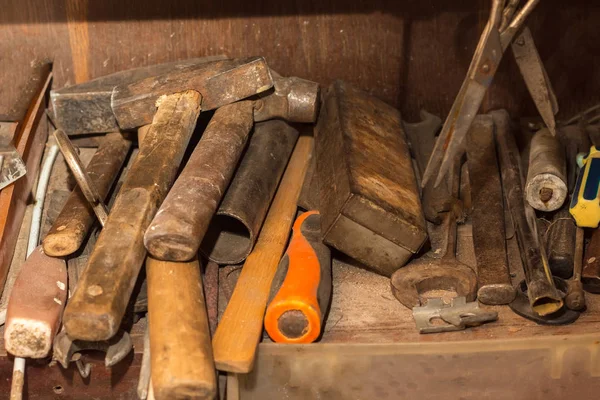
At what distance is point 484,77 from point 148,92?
693mm

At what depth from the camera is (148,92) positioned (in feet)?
5.63

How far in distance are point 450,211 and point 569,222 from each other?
23cm

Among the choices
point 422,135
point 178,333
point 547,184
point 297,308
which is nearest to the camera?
point 178,333

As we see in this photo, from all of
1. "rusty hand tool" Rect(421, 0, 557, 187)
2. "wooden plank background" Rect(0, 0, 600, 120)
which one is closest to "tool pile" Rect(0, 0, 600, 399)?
"rusty hand tool" Rect(421, 0, 557, 187)

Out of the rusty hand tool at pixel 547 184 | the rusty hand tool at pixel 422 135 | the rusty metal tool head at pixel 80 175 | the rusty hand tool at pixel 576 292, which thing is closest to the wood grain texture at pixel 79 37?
the rusty metal tool head at pixel 80 175

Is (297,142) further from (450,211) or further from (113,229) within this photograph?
(113,229)

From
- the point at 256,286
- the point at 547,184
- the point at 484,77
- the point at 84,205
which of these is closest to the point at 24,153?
the point at 84,205

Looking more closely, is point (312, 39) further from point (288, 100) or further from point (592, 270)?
point (592, 270)

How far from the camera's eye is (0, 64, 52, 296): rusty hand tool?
1.63 m

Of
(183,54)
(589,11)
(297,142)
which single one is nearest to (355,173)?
(297,142)

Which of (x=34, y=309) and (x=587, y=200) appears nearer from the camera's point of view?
(x=34, y=309)

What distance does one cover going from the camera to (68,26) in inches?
77.9

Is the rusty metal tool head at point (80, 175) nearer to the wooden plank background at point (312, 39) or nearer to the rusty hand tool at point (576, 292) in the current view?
the wooden plank background at point (312, 39)

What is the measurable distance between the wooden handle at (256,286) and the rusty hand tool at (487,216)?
369 millimetres
